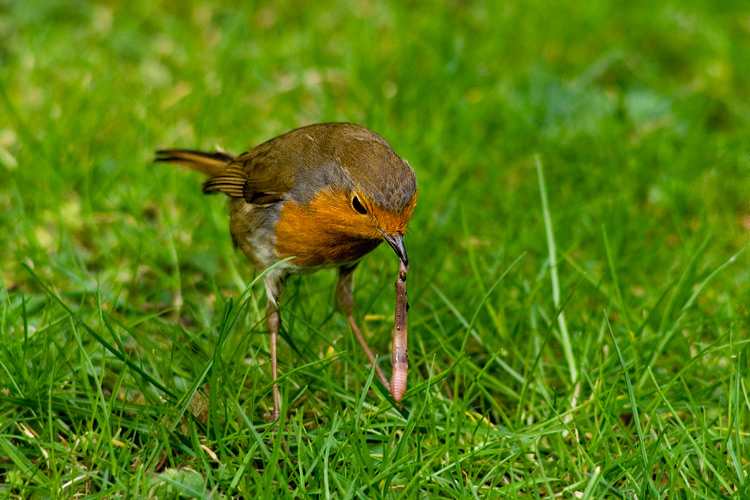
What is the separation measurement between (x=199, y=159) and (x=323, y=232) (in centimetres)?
117

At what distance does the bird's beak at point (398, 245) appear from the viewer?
305cm

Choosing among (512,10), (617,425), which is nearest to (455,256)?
(617,425)

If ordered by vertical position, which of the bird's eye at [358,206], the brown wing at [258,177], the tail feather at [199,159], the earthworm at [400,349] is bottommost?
the earthworm at [400,349]

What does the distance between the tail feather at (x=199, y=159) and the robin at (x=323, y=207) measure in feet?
0.72

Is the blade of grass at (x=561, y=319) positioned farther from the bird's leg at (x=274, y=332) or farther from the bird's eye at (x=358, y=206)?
the bird's leg at (x=274, y=332)

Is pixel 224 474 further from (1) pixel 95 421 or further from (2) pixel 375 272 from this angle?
(2) pixel 375 272

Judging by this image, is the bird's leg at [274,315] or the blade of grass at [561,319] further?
the blade of grass at [561,319]

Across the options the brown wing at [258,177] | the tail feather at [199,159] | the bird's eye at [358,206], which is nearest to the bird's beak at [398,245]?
the bird's eye at [358,206]

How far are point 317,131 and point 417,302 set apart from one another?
0.88 metres

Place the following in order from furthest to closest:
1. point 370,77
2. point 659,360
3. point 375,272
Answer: point 370,77
point 375,272
point 659,360

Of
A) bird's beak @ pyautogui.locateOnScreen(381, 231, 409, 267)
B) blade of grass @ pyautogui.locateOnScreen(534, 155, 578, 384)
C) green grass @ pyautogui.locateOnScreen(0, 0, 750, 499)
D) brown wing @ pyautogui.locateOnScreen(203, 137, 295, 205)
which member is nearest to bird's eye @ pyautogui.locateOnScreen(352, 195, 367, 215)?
bird's beak @ pyautogui.locateOnScreen(381, 231, 409, 267)

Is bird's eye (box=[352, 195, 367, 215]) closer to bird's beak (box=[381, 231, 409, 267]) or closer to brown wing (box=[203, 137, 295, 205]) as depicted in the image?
bird's beak (box=[381, 231, 409, 267])

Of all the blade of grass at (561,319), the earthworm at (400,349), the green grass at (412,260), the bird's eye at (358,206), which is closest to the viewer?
the green grass at (412,260)

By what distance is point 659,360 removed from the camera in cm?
360
